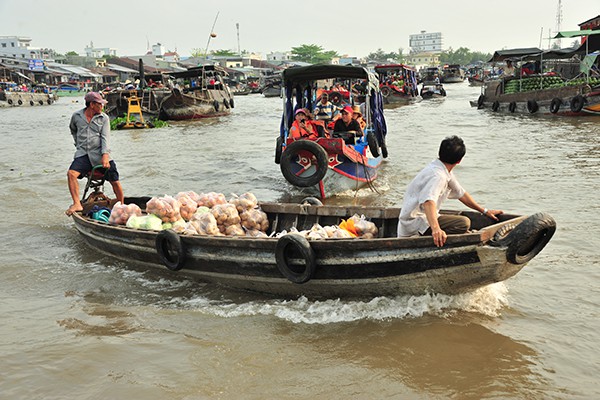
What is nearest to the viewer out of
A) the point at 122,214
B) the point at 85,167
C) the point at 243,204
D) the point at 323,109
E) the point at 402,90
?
the point at 243,204

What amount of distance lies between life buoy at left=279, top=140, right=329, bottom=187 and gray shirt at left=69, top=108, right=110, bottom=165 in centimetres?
287

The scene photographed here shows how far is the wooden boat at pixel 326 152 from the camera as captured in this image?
8547mm

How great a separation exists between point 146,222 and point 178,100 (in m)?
20.6

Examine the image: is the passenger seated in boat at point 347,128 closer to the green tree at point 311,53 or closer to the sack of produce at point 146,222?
the sack of produce at point 146,222

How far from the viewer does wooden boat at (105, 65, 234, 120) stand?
2433 centimetres

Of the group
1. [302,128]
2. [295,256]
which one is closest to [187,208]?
[295,256]

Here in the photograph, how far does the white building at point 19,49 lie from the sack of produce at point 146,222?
79836 millimetres

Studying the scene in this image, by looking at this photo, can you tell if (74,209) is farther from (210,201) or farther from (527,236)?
(527,236)

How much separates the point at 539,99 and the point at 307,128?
1477 centimetres

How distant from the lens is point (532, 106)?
20.8 m

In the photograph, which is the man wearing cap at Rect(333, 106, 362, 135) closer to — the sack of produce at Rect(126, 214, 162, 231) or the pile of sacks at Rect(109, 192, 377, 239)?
the pile of sacks at Rect(109, 192, 377, 239)

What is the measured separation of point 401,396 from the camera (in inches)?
132

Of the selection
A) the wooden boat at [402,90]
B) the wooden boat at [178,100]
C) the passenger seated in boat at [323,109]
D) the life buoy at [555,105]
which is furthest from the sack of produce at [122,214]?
the wooden boat at [402,90]

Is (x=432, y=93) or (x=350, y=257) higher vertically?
(x=432, y=93)
